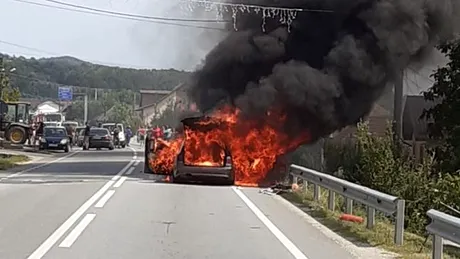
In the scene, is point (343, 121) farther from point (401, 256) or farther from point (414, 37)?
point (401, 256)

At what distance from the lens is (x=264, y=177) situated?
24.5 m

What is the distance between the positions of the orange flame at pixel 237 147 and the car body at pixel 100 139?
27.7m

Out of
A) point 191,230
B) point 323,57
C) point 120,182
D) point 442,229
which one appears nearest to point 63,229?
point 191,230

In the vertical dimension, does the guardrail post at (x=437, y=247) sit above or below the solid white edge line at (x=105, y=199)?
above

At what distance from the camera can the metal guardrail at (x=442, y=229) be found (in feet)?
29.2

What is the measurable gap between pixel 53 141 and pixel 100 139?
237 inches

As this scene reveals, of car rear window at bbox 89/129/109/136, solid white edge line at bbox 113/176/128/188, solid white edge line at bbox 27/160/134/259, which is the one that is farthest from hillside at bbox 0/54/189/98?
solid white edge line at bbox 27/160/134/259

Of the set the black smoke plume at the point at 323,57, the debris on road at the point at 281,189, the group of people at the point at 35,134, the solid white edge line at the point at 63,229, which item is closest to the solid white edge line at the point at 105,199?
the solid white edge line at the point at 63,229

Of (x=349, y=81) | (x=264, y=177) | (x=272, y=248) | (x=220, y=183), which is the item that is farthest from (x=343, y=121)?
(x=272, y=248)

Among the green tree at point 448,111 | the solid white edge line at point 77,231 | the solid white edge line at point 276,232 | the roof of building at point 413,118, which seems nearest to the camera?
the solid white edge line at point 276,232

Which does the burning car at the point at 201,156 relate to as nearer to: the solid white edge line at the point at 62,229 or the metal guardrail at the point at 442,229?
the solid white edge line at the point at 62,229

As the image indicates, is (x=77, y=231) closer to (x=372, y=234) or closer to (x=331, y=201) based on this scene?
(x=372, y=234)

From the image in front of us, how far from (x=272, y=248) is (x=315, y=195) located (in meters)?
7.27

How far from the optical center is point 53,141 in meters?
48.2
